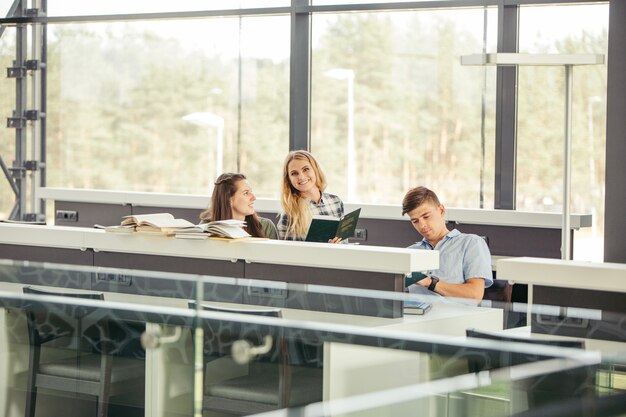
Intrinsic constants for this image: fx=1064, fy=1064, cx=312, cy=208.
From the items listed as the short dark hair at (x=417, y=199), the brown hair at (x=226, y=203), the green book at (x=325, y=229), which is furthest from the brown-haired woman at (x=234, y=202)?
the short dark hair at (x=417, y=199)

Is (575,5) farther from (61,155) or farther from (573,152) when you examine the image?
(61,155)

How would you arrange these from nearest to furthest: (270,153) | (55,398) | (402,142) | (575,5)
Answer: (55,398) → (575,5) → (402,142) → (270,153)

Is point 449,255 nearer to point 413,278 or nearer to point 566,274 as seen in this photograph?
point 413,278

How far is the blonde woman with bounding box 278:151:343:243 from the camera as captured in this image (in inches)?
223

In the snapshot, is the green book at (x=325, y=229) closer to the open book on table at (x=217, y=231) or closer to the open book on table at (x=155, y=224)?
the open book on table at (x=217, y=231)

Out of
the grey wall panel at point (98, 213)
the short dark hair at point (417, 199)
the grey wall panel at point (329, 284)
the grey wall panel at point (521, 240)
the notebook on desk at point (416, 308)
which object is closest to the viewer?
the grey wall panel at point (329, 284)

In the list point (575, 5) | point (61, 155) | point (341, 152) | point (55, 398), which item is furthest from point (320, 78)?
point (55, 398)

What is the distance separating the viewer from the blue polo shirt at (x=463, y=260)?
15.5 feet

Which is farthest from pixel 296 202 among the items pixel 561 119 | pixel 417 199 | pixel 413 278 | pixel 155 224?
pixel 561 119

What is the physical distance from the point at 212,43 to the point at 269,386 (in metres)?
6.17

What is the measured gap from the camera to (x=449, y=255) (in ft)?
15.7

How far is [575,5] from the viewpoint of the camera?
7.37 m

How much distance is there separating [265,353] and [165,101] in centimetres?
638

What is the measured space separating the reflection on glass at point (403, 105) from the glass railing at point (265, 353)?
419 centimetres
